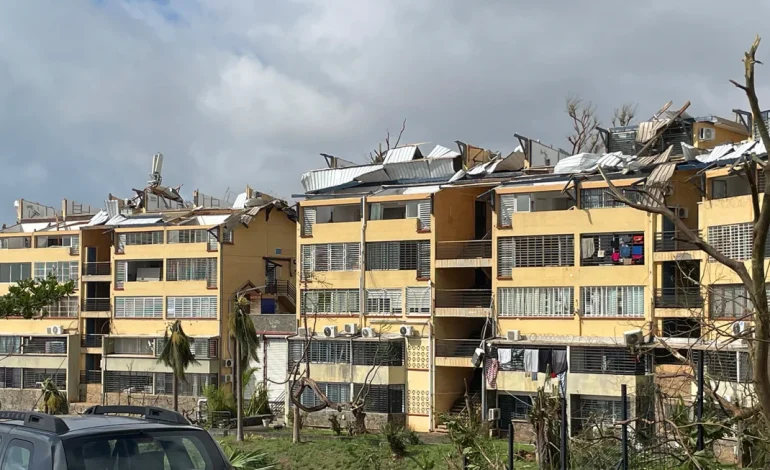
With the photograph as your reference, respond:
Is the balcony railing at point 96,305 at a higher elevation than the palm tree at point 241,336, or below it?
higher

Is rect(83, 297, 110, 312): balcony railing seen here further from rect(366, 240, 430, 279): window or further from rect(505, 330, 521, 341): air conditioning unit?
rect(505, 330, 521, 341): air conditioning unit

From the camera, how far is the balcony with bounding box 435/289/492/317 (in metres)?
39.7

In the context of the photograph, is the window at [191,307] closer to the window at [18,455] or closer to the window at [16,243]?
the window at [16,243]

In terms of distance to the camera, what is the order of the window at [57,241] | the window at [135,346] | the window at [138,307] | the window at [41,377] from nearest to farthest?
the window at [135,346] < the window at [138,307] < the window at [41,377] < the window at [57,241]

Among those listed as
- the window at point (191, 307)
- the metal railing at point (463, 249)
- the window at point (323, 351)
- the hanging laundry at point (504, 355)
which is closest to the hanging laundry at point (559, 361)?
the hanging laundry at point (504, 355)

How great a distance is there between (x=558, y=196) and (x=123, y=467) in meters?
32.1

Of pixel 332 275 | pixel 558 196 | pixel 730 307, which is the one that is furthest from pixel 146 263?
pixel 730 307

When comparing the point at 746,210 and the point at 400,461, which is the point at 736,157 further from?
the point at 400,461

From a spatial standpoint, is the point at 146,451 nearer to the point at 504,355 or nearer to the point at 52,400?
the point at 504,355

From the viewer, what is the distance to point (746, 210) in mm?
32312

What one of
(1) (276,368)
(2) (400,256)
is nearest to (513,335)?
(2) (400,256)

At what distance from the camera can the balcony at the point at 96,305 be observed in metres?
51.7

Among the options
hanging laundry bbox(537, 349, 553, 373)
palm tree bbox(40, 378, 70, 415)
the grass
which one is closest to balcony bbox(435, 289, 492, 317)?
hanging laundry bbox(537, 349, 553, 373)

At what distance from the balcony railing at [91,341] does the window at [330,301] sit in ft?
42.6
